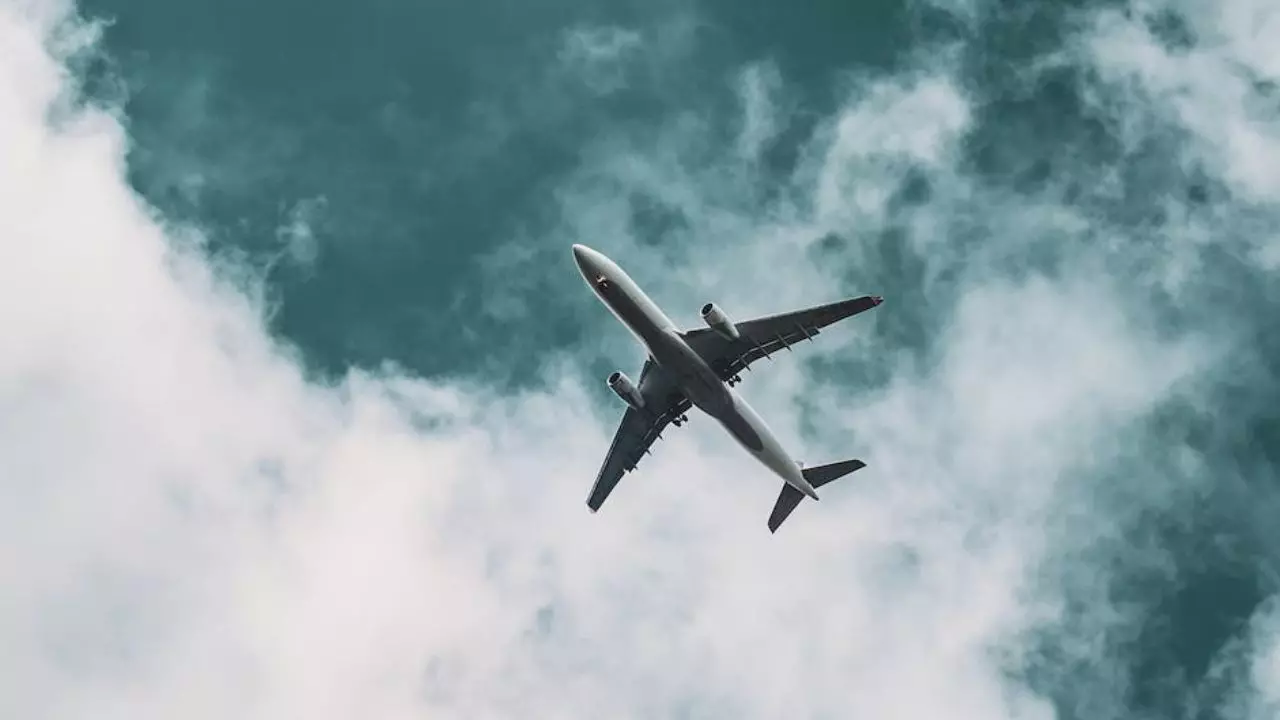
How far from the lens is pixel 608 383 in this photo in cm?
10712

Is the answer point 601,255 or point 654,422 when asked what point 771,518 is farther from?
point 601,255

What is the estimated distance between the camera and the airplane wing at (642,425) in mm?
109062

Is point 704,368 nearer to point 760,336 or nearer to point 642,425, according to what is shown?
point 760,336

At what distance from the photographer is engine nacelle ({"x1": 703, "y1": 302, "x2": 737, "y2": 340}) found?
9875 cm

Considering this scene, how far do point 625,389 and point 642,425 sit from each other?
19.3ft

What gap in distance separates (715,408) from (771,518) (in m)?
14.1

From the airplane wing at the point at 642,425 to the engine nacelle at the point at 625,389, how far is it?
4.25ft

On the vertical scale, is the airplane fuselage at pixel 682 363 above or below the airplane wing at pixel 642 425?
below

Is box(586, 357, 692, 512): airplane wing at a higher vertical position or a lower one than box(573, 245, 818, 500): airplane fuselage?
higher

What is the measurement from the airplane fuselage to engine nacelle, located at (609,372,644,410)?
495 cm

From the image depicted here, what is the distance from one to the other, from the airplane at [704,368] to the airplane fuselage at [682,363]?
7 cm

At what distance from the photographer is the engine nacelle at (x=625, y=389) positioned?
4215 inches

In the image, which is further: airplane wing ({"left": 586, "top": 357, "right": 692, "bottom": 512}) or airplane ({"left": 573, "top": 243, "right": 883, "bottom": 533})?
airplane wing ({"left": 586, "top": 357, "right": 692, "bottom": 512})

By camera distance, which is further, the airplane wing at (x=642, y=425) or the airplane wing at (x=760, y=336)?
the airplane wing at (x=642, y=425)
